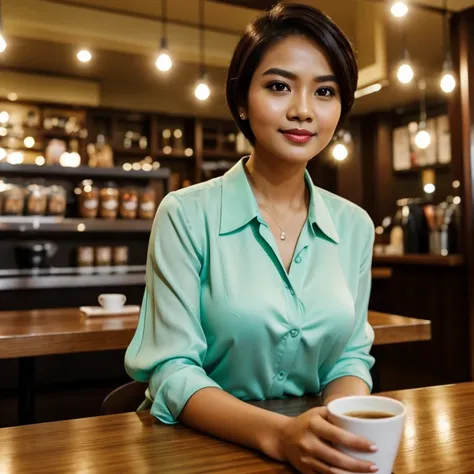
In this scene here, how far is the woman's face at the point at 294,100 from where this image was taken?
1.01 m

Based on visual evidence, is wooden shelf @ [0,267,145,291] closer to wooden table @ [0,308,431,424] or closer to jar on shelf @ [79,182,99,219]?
jar on shelf @ [79,182,99,219]

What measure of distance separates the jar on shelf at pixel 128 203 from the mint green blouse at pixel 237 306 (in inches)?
117

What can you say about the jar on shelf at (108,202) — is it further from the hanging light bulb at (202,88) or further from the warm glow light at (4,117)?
the warm glow light at (4,117)

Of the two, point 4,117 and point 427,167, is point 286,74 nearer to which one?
point 4,117

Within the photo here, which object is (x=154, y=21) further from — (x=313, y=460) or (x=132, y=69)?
(x=313, y=460)

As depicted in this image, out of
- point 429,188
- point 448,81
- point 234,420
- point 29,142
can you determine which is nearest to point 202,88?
point 448,81

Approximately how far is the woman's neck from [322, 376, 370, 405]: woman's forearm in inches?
14.0

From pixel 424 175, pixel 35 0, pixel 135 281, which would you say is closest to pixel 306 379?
pixel 135 281

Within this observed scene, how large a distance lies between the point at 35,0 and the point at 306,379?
4.79m

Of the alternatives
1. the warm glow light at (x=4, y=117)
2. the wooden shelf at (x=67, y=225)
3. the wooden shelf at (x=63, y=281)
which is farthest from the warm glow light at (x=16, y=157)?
the wooden shelf at (x=63, y=281)

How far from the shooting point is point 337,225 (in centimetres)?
119

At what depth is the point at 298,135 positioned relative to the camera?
1.02 m

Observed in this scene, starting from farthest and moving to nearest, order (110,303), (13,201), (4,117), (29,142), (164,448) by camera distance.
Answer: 1. (29,142)
2. (4,117)
3. (13,201)
4. (110,303)
5. (164,448)

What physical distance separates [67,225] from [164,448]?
317 cm
